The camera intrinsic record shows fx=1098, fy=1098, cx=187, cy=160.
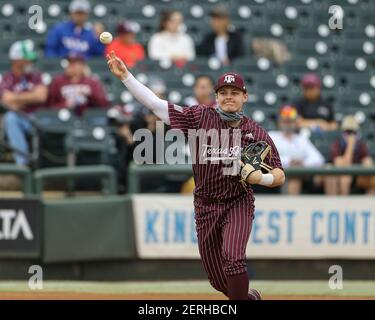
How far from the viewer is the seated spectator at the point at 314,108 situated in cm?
1357

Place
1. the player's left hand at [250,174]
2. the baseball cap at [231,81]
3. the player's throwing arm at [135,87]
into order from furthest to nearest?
1. the baseball cap at [231,81]
2. the player's throwing arm at [135,87]
3. the player's left hand at [250,174]

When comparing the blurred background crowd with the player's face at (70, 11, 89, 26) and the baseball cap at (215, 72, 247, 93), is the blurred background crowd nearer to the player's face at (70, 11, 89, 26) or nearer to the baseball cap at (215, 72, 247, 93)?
the player's face at (70, 11, 89, 26)

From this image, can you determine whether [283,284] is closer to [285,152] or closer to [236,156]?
[285,152]

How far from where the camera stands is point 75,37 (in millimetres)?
14078

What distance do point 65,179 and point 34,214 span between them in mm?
545

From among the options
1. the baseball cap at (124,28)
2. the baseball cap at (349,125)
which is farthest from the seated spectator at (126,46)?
the baseball cap at (349,125)

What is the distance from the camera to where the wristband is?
298 inches

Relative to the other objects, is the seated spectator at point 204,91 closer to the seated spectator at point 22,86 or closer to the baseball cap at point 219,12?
the seated spectator at point 22,86

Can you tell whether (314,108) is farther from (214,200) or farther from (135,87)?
(135,87)

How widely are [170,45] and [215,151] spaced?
22.3 feet

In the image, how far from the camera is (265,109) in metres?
13.9

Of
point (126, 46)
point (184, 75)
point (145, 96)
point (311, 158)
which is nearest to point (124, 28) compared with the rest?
point (126, 46)

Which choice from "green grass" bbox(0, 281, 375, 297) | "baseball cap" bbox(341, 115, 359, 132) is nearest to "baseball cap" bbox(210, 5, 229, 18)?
"baseball cap" bbox(341, 115, 359, 132)

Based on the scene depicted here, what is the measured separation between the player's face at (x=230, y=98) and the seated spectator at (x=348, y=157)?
508 cm
